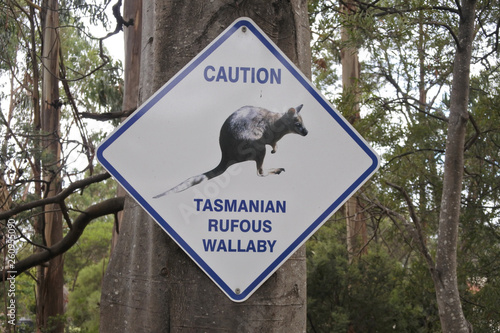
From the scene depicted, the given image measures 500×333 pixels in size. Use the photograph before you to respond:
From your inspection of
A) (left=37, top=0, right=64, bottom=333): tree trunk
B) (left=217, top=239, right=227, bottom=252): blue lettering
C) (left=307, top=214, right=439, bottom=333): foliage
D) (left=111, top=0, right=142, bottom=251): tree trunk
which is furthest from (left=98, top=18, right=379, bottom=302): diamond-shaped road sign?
(left=37, top=0, right=64, bottom=333): tree trunk

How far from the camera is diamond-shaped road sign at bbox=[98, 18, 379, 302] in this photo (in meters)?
1.56

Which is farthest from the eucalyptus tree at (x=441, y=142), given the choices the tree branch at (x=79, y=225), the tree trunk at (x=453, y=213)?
the tree branch at (x=79, y=225)

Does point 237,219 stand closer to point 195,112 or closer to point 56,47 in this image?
point 195,112

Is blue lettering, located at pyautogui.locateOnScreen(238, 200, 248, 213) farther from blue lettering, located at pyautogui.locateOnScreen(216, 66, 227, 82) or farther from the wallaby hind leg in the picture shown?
blue lettering, located at pyautogui.locateOnScreen(216, 66, 227, 82)

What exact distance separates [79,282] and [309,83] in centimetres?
1760

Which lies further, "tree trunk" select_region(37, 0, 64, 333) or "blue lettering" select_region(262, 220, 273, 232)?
"tree trunk" select_region(37, 0, 64, 333)

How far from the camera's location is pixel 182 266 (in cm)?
156

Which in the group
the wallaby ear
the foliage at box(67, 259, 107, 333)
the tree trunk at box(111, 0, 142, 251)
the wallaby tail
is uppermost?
the tree trunk at box(111, 0, 142, 251)

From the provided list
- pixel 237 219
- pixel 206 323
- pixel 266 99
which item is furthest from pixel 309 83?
pixel 206 323

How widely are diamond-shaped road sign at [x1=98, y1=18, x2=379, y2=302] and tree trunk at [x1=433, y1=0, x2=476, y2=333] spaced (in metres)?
4.35

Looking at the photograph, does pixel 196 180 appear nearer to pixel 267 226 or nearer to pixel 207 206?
pixel 207 206

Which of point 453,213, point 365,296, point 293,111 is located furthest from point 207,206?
point 365,296

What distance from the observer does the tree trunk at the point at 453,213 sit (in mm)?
5664

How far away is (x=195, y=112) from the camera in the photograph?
1.62m
